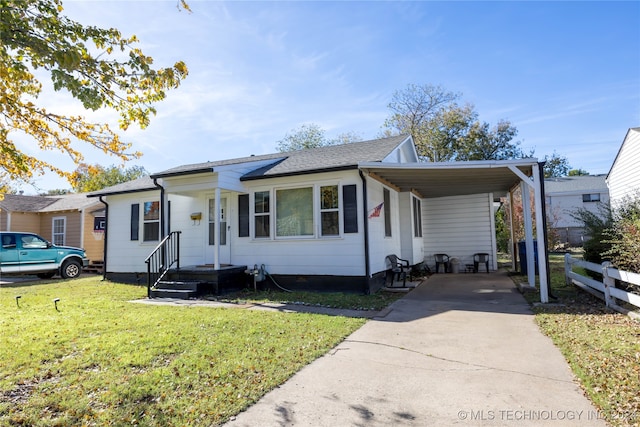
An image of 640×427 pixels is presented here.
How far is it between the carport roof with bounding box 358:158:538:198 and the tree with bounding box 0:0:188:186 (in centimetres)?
475

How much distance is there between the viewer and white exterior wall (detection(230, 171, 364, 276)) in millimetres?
8430

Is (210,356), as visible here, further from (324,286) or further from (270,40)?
(270,40)

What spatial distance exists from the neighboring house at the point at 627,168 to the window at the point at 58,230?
2435 cm

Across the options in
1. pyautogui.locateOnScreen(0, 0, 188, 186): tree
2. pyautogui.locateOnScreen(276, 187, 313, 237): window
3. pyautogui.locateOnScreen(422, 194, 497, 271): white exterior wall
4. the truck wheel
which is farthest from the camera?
the truck wheel

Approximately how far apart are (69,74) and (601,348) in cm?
667

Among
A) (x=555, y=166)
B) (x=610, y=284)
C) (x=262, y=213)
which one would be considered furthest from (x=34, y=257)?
(x=555, y=166)

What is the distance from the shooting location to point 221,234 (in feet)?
33.2

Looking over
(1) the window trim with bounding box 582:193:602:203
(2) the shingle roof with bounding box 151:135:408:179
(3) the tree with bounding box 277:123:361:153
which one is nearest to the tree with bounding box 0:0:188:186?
(2) the shingle roof with bounding box 151:135:408:179

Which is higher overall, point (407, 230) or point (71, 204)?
point (71, 204)

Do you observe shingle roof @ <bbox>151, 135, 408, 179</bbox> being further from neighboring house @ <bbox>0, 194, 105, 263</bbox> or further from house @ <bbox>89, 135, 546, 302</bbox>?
neighboring house @ <bbox>0, 194, 105, 263</bbox>

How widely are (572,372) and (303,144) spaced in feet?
105

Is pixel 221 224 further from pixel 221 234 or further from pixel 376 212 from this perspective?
pixel 376 212

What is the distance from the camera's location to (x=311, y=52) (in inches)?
392

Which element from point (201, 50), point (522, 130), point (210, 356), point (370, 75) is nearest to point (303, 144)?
point (522, 130)
